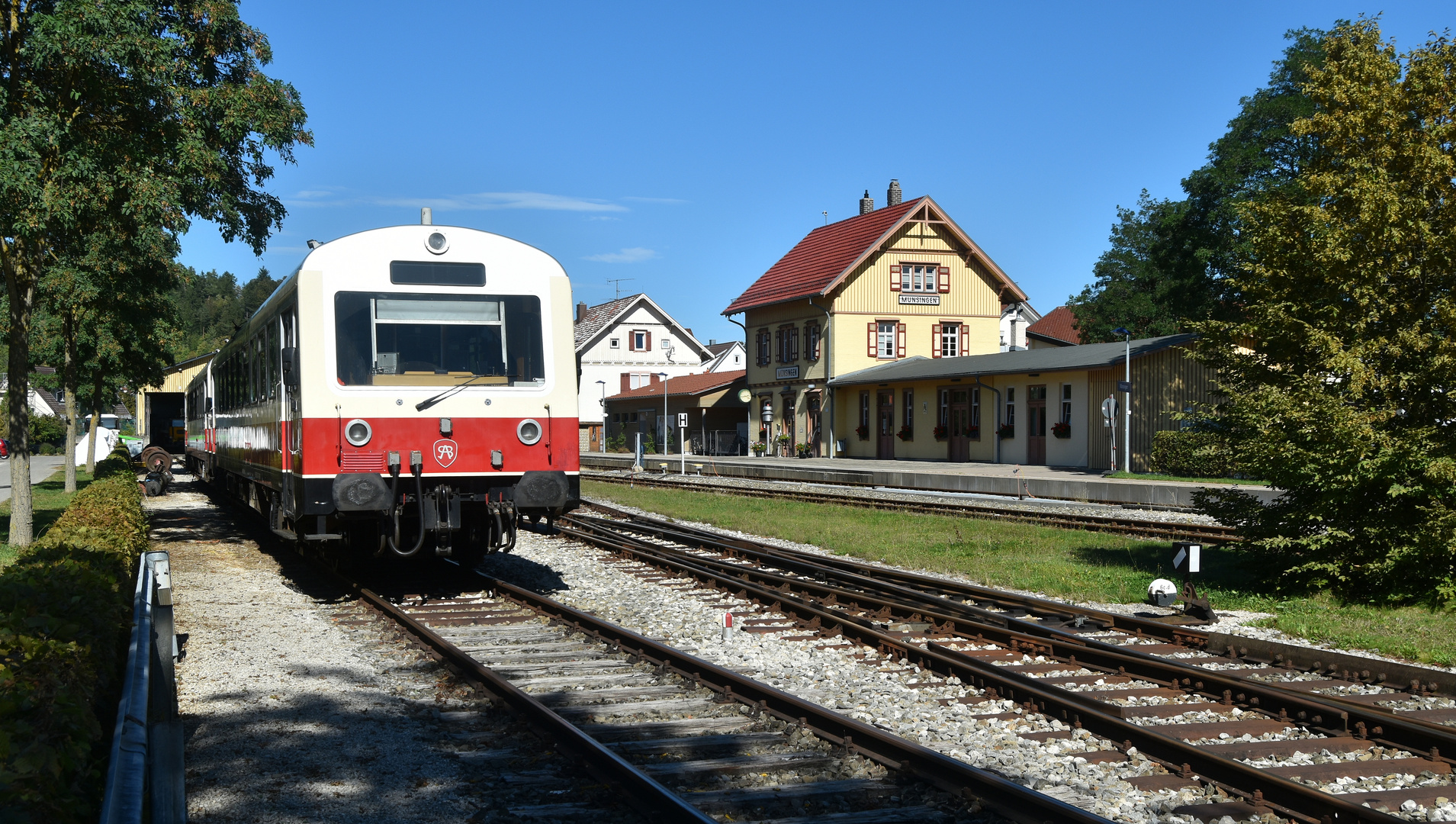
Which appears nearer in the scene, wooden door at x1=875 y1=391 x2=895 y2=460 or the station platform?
the station platform

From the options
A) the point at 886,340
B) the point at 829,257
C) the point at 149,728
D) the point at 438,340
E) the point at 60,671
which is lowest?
the point at 149,728

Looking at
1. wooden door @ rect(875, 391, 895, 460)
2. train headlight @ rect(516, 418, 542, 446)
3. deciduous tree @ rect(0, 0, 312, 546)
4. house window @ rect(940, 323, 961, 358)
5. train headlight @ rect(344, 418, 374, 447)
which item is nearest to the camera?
train headlight @ rect(344, 418, 374, 447)

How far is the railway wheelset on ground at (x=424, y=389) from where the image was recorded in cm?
991

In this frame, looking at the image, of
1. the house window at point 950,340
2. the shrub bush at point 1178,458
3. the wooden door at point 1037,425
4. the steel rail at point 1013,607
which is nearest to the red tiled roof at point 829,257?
the house window at point 950,340

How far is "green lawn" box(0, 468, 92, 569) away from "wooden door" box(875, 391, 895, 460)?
27101 mm

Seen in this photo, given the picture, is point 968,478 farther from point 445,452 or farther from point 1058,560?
point 445,452

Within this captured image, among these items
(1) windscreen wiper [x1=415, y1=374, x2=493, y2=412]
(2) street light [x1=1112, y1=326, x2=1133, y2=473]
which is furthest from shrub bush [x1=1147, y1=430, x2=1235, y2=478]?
(1) windscreen wiper [x1=415, y1=374, x2=493, y2=412]

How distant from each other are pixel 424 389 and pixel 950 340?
40478mm

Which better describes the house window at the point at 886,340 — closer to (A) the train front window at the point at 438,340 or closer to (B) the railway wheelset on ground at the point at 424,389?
(B) the railway wheelset on ground at the point at 424,389

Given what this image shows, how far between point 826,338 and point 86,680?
4314 cm

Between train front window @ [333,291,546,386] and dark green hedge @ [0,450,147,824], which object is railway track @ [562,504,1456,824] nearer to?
train front window @ [333,291,546,386]

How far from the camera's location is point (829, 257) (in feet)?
162

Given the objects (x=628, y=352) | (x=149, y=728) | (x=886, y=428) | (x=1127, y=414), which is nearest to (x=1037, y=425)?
(x=1127, y=414)

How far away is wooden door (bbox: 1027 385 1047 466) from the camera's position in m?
35.8
